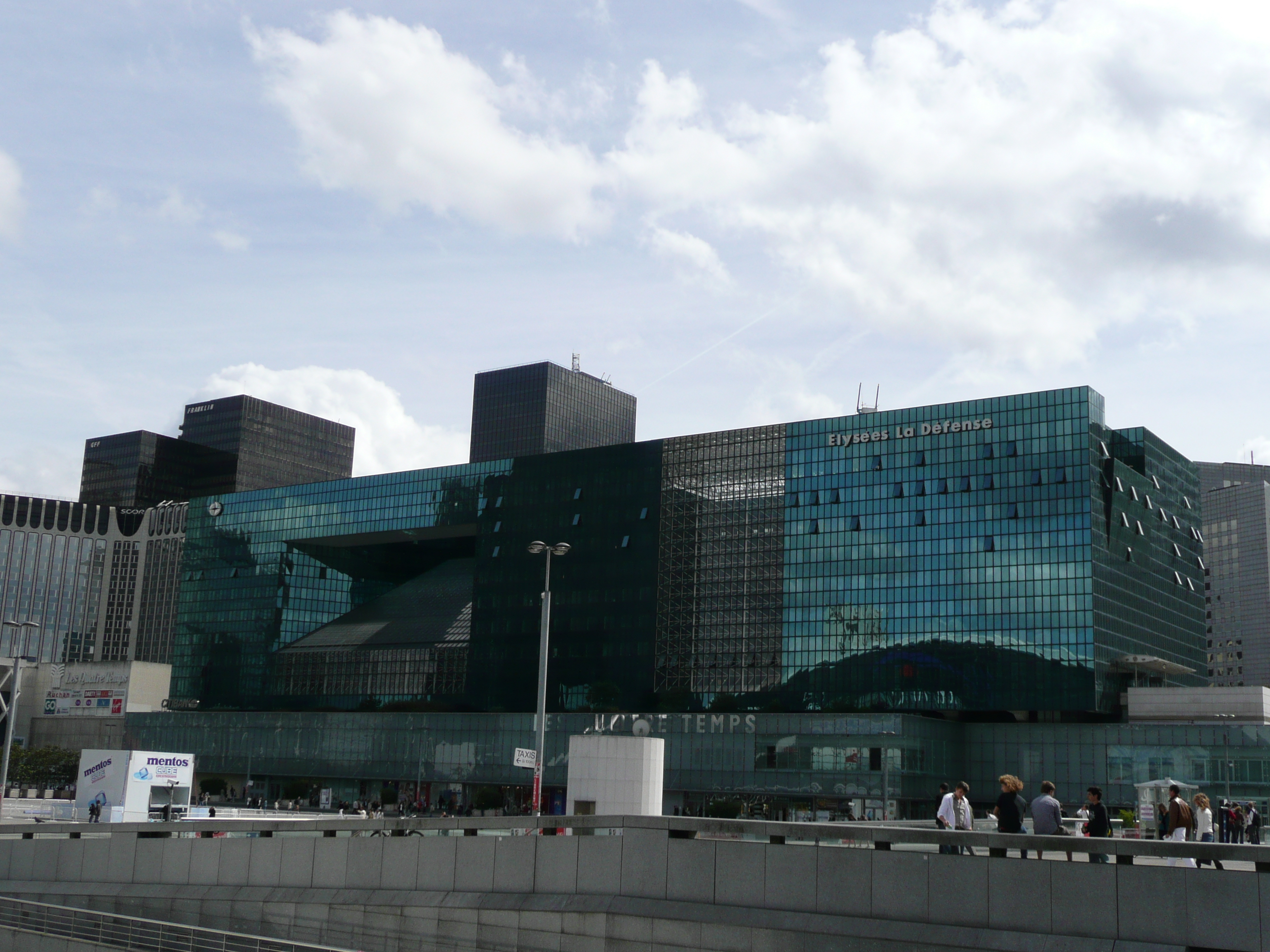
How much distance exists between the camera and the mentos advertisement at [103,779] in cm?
5572

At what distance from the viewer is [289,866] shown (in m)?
26.5

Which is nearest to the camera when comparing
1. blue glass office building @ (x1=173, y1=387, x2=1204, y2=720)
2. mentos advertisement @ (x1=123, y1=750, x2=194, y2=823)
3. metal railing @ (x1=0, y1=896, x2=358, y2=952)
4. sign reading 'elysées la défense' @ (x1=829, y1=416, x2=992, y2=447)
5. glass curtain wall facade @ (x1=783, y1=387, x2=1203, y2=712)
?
metal railing @ (x1=0, y1=896, x2=358, y2=952)

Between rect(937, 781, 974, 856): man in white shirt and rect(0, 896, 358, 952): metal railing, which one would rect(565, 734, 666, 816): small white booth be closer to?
rect(0, 896, 358, 952): metal railing

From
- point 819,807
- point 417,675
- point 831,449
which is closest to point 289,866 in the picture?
point 819,807

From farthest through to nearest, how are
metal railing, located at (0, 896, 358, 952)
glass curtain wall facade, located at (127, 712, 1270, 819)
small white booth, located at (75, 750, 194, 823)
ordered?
glass curtain wall facade, located at (127, 712, 1270, 819) → small white booth, located at (75, 750, 194, 823) → metal railing, located at (0, 896, 358, 952)

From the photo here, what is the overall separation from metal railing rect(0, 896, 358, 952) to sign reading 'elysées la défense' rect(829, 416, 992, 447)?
92.2 meters

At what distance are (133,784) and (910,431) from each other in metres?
75.2

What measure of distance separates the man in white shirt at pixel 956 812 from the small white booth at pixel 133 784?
40.4 m

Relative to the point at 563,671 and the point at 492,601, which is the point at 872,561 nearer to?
the point at 563,671

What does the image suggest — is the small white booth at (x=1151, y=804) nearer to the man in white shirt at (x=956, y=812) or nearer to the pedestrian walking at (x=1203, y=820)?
the pedestrian walking at (x=1203, y=820)

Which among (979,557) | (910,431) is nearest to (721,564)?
(910,431)

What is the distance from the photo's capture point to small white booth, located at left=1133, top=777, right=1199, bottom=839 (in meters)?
36.0

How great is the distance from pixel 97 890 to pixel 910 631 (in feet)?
286

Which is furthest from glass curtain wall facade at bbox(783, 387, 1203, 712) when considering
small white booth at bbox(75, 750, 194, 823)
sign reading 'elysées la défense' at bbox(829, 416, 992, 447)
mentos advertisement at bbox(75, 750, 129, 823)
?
mentos advertisement at bbox(75, 750, 129, 823)
